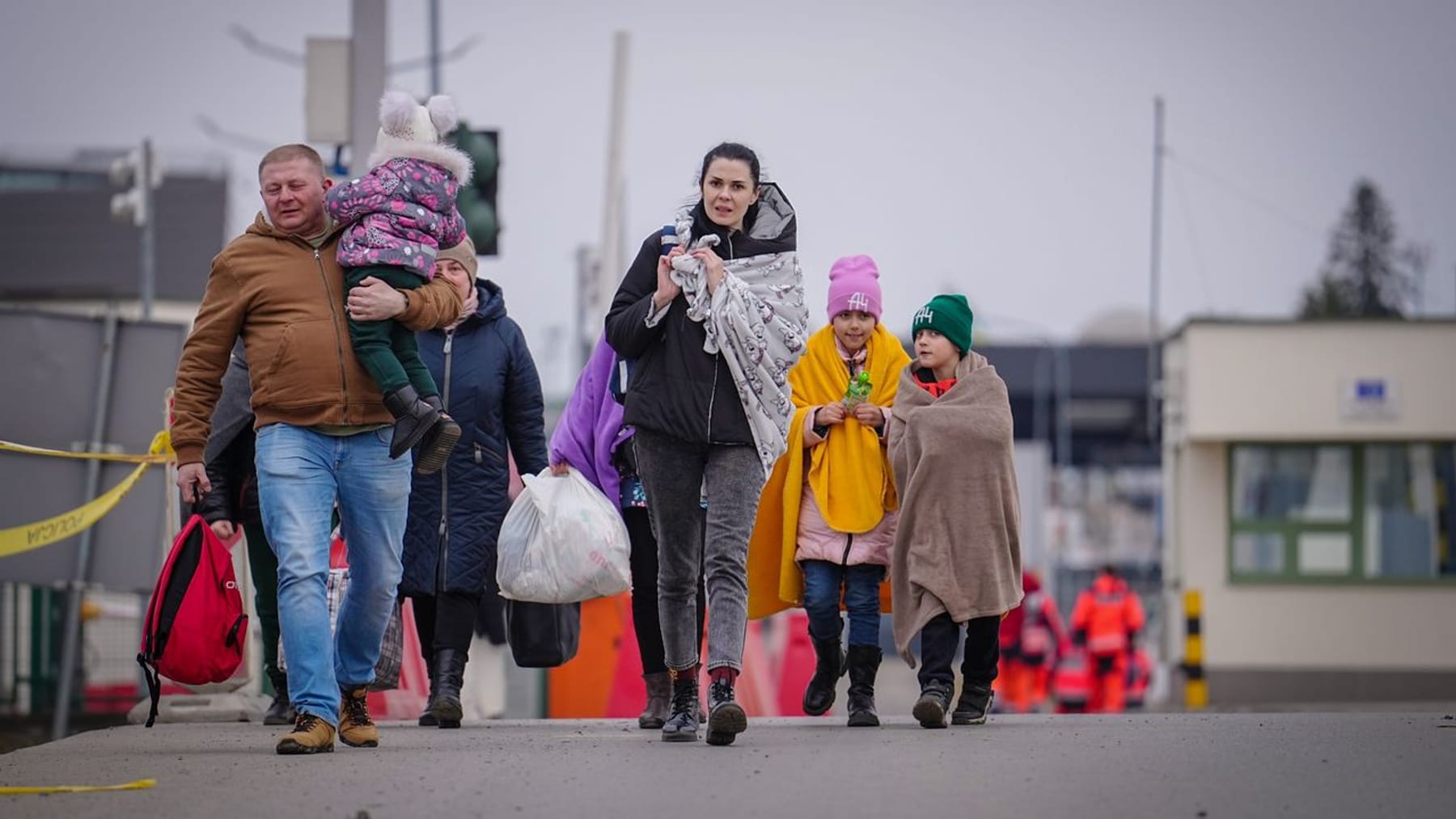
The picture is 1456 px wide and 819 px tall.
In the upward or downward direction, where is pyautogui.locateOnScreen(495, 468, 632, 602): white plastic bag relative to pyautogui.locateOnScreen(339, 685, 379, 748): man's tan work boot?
upward

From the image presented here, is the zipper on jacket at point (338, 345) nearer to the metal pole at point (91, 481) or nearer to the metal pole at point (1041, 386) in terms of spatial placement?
the metal pole at point (91, 481)

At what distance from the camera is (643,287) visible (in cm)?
845

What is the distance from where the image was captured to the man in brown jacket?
311 inches

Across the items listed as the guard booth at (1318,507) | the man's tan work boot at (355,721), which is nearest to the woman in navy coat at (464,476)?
the man's tan work boot at (355,721)

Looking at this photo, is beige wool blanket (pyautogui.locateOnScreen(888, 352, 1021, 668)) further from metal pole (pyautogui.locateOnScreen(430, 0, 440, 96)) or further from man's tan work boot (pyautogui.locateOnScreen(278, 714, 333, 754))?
metal pole (pyautogui.locateOnScreen(430, 0, 440, 96))

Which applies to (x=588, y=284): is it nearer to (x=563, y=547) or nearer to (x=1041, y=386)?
(x=563, y=547)

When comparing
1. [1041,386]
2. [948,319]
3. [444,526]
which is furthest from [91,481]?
[1041,386]

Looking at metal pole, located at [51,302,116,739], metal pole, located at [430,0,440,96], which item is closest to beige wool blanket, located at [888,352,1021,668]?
metal pole, located at [51,302,116,739]

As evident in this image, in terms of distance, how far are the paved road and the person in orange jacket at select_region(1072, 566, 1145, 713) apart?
43.1 ft

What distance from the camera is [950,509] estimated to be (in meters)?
9.73

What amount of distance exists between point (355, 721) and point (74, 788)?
1.62m

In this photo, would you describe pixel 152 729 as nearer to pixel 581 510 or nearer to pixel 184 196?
pixel 581 510

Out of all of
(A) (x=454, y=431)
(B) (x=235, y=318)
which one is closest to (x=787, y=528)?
(A) (x=454, y=431)

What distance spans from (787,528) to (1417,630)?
1831cm
